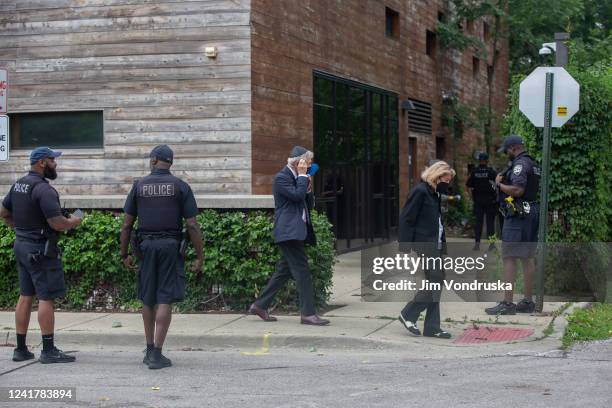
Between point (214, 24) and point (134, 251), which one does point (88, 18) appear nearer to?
point (214, 24)

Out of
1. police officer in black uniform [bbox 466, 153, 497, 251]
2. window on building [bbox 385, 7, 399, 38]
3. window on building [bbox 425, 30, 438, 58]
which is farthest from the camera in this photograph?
window on building [bbox 425, 30, 438, 58]

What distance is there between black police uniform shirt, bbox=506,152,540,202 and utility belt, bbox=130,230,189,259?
162 inches

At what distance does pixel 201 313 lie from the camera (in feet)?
35.7

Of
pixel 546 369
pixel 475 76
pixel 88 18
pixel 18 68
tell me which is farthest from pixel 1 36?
pixel 475 76

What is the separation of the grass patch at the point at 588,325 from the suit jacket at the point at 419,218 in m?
1.63

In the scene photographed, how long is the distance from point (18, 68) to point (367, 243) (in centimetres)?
781

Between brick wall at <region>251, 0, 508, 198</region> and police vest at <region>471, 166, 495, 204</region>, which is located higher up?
brick wall at <region>251, 0, 508, 198</region>

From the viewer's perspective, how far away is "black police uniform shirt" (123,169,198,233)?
26.6 ft

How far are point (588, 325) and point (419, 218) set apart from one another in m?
2.16

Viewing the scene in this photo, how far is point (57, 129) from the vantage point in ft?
47.9

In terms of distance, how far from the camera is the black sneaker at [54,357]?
8.38 metres

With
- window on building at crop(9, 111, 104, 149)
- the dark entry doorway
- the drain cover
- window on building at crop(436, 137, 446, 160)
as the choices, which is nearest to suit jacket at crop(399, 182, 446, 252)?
the drain cover

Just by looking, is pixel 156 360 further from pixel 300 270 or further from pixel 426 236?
pixel 426 236

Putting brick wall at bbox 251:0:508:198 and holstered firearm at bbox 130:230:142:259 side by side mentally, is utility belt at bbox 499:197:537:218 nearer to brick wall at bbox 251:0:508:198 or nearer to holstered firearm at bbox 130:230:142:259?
brick wall at bbox 251:0:508:198
